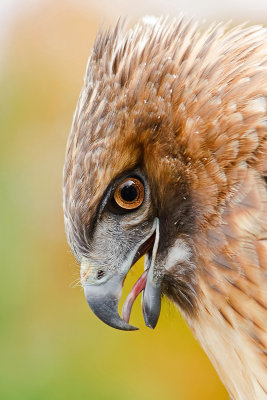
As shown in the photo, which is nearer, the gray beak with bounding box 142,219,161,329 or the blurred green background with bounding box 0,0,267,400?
the gray beak with bounding box 142,219,161,329

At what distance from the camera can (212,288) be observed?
5.18ft

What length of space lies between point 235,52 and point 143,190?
16.9 inches

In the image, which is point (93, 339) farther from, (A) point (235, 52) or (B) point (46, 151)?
(A) point (235, 52)

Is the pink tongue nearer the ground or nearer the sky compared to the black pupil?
nearer the ground

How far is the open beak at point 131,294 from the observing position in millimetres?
1597

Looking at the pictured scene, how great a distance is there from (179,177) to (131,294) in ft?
1.15

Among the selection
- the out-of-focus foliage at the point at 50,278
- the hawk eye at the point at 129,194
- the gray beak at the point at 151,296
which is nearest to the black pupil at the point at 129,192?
the hawk eye at the point at 129,194

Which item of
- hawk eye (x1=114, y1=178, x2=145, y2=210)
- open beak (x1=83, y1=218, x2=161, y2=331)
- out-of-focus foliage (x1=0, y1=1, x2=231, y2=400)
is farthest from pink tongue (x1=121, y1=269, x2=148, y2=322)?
out-of-focus foliage (x1=0, y1=1, x2=231, y2=400)

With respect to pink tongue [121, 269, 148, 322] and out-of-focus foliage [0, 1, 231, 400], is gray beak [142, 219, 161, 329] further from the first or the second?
out-of-focus foliage [0, 1, 231, 400]

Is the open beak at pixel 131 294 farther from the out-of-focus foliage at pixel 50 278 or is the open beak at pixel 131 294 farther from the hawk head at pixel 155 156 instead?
the out-of-focus foliage at pixel 50 278

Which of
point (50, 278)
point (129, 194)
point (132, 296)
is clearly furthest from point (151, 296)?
point (50, 278)

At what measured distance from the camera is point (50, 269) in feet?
16.1

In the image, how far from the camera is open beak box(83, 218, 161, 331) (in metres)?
1.60

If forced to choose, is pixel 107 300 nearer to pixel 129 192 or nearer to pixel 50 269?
pixel 129 192
